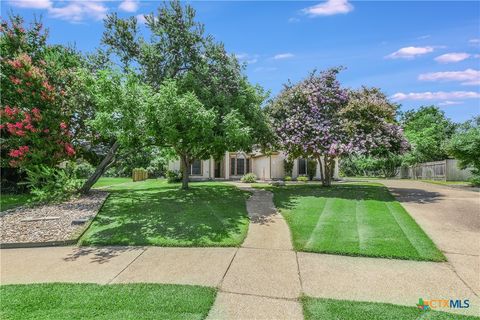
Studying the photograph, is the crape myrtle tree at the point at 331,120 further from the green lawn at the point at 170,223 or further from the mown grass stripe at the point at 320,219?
the green lawn at the point at 170,223

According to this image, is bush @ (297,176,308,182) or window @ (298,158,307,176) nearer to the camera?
bush @ (297,176,308,182)

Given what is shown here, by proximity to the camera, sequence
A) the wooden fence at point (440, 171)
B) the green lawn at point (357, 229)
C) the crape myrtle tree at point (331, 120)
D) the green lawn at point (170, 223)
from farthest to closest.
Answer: the wooden fence at point (440, 171), the crape myrtle tree at point (331, 120), the green lawn at point (170, 223), the green lawn at point (357, 229)

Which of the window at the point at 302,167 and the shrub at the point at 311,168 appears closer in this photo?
the shrub at the point at 311,168

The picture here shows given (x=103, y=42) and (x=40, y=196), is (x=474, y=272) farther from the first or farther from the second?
(x=103, y=42)

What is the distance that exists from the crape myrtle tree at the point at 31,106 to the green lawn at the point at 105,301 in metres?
7.68

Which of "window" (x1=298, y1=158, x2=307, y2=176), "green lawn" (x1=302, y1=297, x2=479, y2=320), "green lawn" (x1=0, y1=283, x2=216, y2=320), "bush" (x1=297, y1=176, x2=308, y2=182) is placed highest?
"window" (x1=298, y1=158, x2=307, y2=176)

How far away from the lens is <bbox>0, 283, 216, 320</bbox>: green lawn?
3.75 metres

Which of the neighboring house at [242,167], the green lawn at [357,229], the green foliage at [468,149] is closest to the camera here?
the green lawn at [357,229]

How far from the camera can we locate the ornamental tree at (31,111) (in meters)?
10.6

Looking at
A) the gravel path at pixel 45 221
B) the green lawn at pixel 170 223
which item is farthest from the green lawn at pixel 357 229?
the gravel path at pixel 45 221

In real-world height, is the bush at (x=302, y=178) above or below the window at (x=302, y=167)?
below

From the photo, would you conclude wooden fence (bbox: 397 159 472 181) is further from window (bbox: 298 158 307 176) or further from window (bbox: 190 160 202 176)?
window (bbox: 190 160 202 176)

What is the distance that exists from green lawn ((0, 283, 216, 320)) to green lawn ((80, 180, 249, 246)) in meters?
2.26

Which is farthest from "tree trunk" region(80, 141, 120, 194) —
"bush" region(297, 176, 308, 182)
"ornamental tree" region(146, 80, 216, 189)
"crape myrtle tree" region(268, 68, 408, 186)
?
"bush" region(297, 176, 308, 182)
